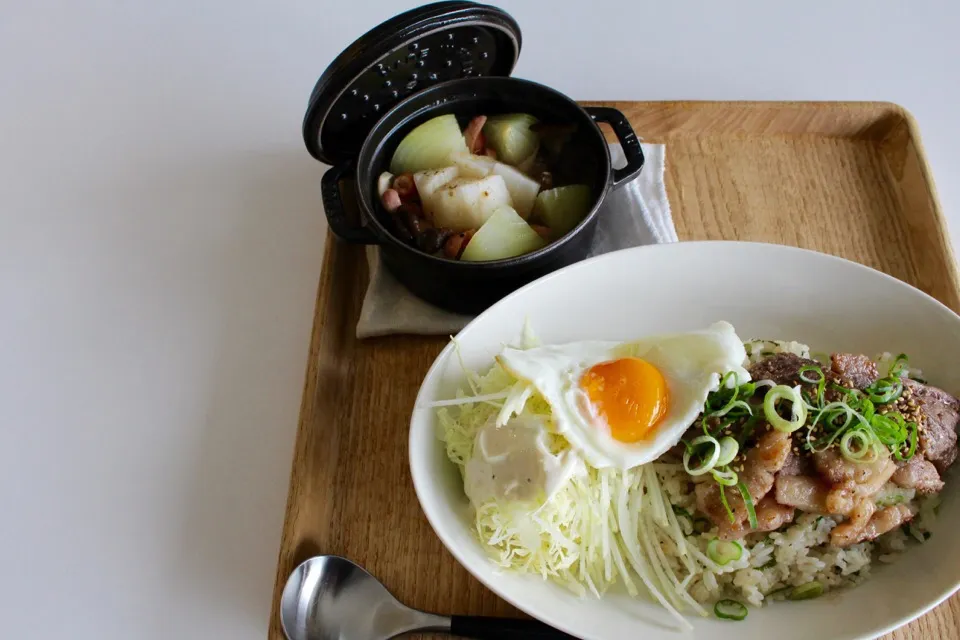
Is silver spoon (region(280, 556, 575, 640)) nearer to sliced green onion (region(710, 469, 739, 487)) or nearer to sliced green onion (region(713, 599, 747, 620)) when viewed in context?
sliced green onion (region(713, 599, 747, 620))

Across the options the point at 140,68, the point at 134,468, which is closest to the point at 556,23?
the point at 140,68

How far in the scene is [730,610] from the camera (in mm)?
1663

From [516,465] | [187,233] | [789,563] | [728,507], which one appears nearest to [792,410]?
[728,507]

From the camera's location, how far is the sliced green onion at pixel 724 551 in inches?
65.9

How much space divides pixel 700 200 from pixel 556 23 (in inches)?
47.7

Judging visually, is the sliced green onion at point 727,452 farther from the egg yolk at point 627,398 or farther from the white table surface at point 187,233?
the white table surface at point 187,233

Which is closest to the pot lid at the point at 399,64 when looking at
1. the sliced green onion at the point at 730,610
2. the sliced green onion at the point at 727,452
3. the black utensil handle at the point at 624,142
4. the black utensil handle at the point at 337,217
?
the black utensil handle at the point at 337,217

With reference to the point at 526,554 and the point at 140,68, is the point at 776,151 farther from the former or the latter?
the point at 140,68

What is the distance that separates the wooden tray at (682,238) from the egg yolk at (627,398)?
529 millimetres

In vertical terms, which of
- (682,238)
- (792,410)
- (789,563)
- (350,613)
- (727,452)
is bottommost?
(350,613)

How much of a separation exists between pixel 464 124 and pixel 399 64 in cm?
28

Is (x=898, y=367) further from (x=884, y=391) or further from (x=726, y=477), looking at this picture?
(x=726, y=477)

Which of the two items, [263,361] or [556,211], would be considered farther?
[263,361]

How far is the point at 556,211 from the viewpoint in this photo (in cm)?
211
